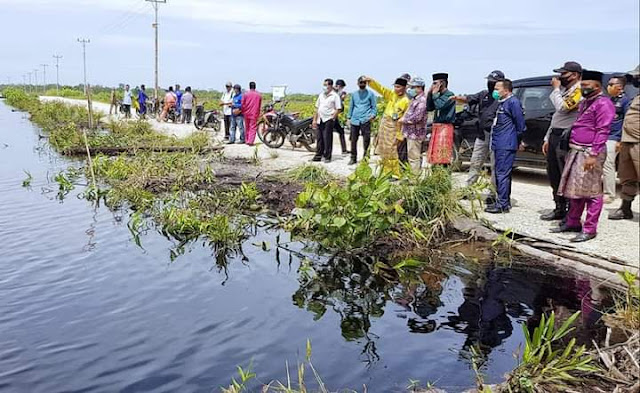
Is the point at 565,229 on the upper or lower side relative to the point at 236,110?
lower

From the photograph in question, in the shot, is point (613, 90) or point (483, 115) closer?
point (613, 90)

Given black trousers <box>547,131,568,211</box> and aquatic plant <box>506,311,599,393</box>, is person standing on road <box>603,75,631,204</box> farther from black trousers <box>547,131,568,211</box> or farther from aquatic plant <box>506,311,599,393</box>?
aquatic plant <box>506,311,599,393</box>

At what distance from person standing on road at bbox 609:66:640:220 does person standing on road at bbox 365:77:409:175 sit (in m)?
2.88

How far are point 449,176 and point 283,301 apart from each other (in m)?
2.95

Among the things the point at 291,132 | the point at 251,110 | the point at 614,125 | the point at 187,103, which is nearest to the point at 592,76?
the point at 614,125

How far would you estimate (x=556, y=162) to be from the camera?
6.68 meters

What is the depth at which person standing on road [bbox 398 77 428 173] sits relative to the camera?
26.2 ft

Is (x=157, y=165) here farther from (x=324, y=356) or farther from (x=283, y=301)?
(x=324, y=356)

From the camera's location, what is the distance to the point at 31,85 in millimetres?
96875

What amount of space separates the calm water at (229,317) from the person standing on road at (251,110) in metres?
7.88

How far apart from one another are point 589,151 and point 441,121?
2.44 m

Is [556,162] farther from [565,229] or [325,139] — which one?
[325,139]

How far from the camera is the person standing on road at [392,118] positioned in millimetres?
8547

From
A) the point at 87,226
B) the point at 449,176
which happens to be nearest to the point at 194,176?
the point at 87,226
